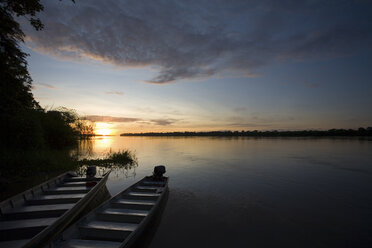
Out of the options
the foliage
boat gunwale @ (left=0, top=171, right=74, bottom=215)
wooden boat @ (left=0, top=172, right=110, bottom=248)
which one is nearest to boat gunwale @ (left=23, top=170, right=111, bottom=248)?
wooden boat @ (left=0, top=172, right=110, bottom=248)

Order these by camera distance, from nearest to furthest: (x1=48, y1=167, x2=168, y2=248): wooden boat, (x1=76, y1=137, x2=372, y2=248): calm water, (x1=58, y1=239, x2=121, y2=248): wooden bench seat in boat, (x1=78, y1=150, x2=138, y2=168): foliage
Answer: (x1=58, y1=239, x2=121, y2=248): wooden bench seat in boat
(x1=48, y1=167, x2=168, y2=248): wooden boat
(x1=76, y1=137, x2=372, y2=248): calm water
(x1=78, y1=150, x2=138, y2=168): foliage

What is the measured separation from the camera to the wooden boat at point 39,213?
5.84 m

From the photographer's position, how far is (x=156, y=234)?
26.1ft

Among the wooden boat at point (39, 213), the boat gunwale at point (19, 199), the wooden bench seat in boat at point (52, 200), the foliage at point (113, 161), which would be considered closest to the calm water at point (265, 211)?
the wooden boat at point (39, 213)

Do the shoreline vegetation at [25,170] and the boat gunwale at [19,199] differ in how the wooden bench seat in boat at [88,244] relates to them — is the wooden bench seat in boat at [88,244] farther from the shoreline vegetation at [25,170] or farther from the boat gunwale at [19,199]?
the shoreline vegetation at [25,170]

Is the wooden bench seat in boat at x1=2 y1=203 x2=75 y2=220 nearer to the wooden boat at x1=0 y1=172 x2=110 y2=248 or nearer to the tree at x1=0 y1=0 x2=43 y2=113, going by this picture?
the wooden boat at x1=0 y1=172 x2=110 y2=248

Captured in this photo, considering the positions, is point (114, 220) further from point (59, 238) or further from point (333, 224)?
point (333, 224)

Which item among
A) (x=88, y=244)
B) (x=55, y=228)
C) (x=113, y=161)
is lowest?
(x=113, y=161)

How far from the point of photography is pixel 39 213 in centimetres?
760

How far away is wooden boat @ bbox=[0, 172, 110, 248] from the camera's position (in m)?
5.84

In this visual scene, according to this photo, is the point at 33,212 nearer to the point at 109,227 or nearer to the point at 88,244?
the point at 109,227

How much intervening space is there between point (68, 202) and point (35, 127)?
54.9 ft

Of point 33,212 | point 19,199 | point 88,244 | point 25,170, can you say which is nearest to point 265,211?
point 88,244

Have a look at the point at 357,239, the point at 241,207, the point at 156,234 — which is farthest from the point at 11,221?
the point at 357,239
